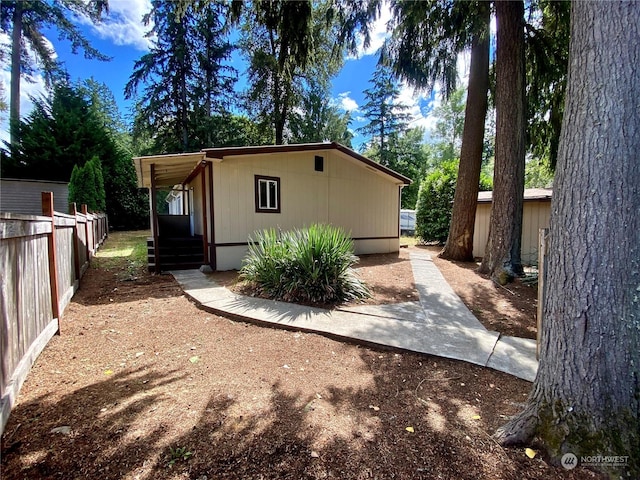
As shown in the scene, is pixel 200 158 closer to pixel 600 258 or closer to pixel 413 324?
pixel 413 324

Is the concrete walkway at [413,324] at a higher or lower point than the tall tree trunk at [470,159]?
lower

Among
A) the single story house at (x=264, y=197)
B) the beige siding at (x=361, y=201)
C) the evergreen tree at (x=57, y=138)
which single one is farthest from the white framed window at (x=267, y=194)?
the evergreen tree at (x=57, y=138)

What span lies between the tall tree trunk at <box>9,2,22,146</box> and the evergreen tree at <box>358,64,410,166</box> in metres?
24.0

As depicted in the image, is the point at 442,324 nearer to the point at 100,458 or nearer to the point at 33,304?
the point at 100,458

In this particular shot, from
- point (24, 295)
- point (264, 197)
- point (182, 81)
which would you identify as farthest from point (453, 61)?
point (182, 81)

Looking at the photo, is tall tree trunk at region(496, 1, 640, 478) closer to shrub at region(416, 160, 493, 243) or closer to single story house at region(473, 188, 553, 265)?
single story house at region(473, 188, 553, 265)

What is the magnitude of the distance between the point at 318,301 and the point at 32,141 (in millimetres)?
19872

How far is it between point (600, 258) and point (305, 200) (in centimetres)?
800

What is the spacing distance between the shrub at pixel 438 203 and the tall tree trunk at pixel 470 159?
13.1 feet

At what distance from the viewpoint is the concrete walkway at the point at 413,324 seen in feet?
10.4

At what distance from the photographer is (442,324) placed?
4082mm

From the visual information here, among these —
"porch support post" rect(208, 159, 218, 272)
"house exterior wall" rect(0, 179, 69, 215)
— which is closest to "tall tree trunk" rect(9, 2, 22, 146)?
"house exterior wall" rect(0, 179, 69, 215)

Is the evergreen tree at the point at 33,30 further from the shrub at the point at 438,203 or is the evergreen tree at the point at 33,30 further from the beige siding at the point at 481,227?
the beige siding at the point at 481,227

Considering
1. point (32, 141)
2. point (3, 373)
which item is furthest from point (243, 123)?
point (3, 373)
